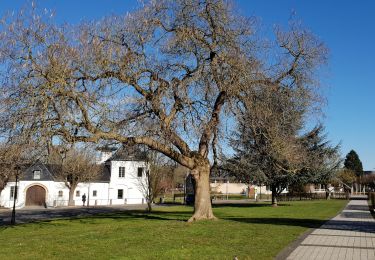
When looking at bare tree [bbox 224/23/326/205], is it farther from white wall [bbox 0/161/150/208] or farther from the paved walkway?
white wall [bbox 0/161/150/208]

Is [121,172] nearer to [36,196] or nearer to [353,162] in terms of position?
[36,196]

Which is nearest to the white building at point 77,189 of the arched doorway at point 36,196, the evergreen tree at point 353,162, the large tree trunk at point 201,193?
the arched doorway at point 36,196

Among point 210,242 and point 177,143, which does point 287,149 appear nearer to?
point 177,143

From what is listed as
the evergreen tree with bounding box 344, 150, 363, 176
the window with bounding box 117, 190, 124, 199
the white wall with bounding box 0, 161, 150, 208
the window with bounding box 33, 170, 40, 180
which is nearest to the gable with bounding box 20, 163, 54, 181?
the window with bounding box 33, 170, 40, 180

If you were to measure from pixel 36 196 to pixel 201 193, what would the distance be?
39854 mm

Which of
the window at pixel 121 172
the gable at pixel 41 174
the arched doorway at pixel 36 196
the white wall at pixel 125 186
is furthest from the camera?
the window at pixel 121 172

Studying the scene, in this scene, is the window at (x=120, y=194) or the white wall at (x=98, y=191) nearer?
the white wall at (x=98, y=191)

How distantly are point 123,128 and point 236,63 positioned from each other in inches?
219

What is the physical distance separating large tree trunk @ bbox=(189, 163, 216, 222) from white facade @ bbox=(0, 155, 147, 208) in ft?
97.8

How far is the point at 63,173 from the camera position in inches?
2036

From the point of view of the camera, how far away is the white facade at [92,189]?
5294cm

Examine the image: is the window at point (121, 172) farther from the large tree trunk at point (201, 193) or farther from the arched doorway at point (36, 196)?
the large tree trunk at point (201, 193)

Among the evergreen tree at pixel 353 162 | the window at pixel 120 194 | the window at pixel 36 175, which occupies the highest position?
the evergreen tree at pixel 353 162

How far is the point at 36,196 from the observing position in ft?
179
